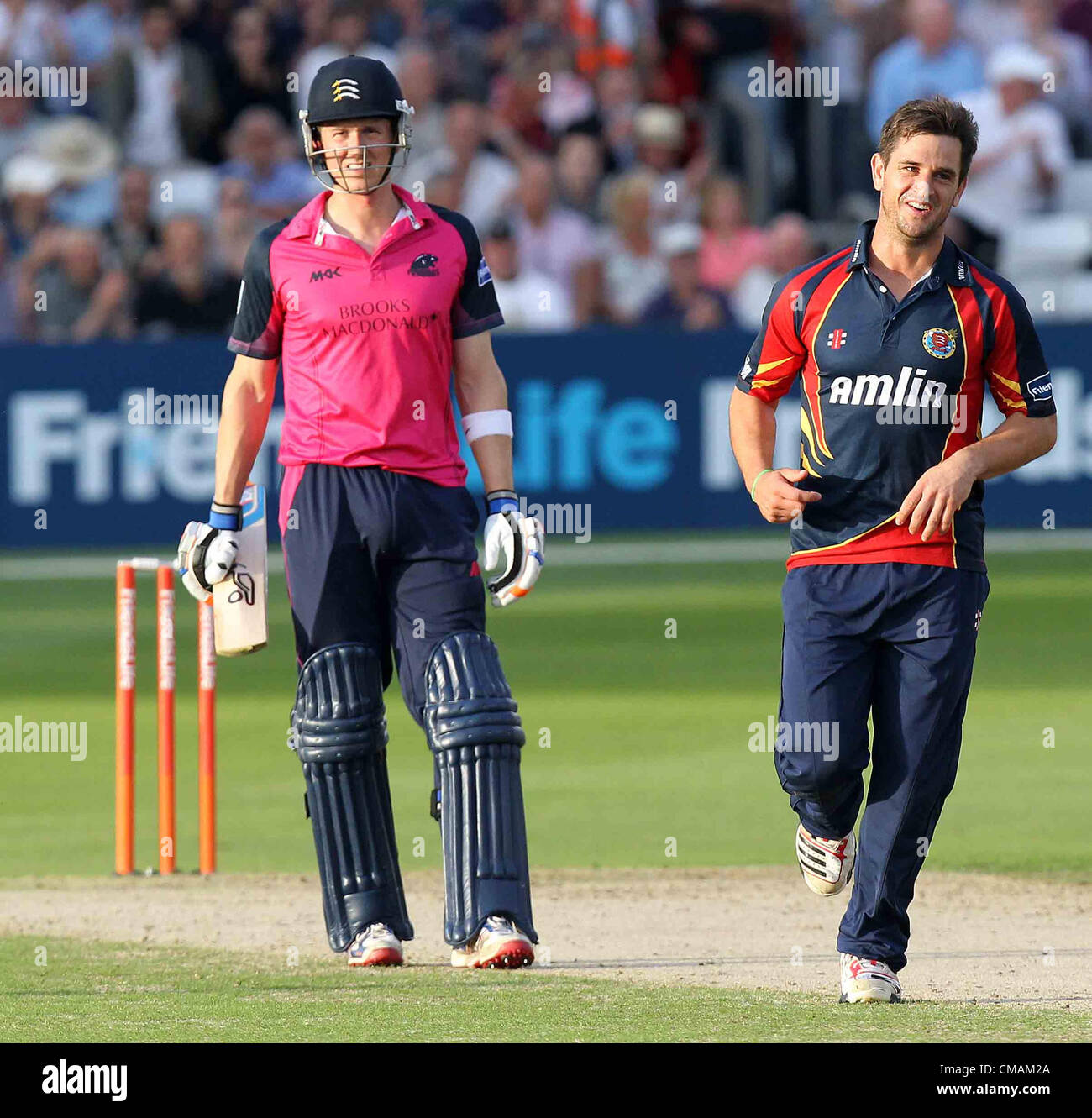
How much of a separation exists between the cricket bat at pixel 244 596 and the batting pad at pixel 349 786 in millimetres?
284

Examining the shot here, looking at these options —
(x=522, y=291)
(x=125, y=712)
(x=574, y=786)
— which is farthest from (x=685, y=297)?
(x=125, y=712)

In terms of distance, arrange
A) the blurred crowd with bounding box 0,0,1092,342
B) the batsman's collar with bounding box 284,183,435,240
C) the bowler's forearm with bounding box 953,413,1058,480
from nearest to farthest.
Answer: the bowler's forearm with bounding box 953,413,1058,480
the batsman's collar with bounding box 284,183,435,240
the blurred crowd with bounding box 0,0,1092,342

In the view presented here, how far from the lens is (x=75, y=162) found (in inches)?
805

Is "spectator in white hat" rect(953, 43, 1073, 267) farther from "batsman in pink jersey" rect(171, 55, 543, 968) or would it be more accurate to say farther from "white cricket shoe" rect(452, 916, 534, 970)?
"white cricket shoe" rect(452, 916, 534, 970)

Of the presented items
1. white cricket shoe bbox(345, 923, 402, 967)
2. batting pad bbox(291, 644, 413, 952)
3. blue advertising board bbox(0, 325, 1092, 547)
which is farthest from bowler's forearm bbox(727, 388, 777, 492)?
blue advertising board bbox(0, 325, 1092, 547)

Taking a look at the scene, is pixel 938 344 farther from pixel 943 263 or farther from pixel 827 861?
pixel 827 861

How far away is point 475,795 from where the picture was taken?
606 cm

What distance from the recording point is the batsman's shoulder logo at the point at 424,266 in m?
6.25

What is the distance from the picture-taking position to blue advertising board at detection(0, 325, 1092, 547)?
17688mm

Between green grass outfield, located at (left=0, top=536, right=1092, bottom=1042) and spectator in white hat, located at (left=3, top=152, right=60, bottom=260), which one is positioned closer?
green grass outfield, located at (left=0, top=536, right=1092, bottom=1042)

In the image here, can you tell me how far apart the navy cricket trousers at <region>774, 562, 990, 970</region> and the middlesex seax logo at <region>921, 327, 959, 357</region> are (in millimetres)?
531

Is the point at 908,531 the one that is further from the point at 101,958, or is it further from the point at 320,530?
the point at 101,958

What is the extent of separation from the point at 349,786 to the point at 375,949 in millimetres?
458

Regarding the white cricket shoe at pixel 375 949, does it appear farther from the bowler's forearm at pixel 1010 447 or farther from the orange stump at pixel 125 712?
the bowler's forearm at pixel 1010 447
